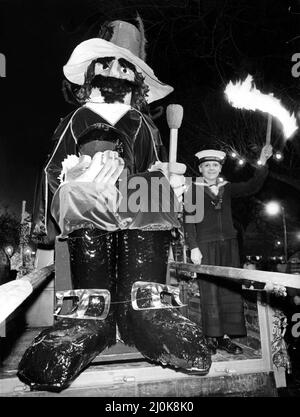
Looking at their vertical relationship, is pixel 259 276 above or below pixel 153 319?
above

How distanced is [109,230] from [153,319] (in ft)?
1.88

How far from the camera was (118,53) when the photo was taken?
260 cm

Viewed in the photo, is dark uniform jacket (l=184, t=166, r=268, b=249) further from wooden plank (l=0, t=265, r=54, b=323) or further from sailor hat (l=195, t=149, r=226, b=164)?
wooden plank (l=0, t=265, r=54, b=323)

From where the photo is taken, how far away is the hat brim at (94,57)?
2.57 meters

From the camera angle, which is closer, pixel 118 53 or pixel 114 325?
pixel 114 325

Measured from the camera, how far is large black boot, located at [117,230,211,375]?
66.1 inches

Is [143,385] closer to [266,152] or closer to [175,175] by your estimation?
[175,175]

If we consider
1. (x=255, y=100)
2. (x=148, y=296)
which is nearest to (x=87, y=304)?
(x=148, y=296)

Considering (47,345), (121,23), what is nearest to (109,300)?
(47,345)

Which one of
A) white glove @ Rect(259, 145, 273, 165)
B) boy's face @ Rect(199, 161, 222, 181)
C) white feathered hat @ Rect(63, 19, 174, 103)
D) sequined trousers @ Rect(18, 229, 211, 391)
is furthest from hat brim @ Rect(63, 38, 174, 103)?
sequined trousers @ Rect(18, 229, 211, 391)

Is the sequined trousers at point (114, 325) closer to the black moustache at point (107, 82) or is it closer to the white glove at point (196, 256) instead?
the white glove at point (196, 256)

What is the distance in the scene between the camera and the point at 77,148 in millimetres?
2516

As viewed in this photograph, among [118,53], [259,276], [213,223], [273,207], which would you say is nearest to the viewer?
[259,276]

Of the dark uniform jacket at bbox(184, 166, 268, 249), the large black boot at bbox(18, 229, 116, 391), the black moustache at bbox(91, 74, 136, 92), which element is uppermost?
the black moustache at bbox(91, 74, 136, 92)
